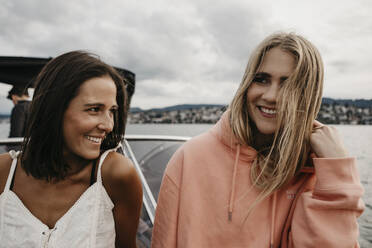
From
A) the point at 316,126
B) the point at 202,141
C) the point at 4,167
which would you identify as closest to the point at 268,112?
A: the point at 316,126

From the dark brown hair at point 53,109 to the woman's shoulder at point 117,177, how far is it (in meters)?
0.29

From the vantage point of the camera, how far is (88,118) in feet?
5.52

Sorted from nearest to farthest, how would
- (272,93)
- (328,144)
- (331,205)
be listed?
(331,205)
(328,144)
(272,93)

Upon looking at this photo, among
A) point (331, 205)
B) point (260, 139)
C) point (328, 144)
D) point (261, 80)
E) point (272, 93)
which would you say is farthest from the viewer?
point (260, 139)

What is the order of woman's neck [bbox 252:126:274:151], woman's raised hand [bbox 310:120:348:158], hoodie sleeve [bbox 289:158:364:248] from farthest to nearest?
1. woman's neck [bbox 252:126:274:151]
2. woman's raised hand [bbox 310:120:348:158]
3. hoodie sleeve [bbox 289:158:364:248]

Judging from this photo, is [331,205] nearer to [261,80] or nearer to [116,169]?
[261,80]

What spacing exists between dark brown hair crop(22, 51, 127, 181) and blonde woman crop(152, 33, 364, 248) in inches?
31.4

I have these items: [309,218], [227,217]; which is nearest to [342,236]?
[309,218]

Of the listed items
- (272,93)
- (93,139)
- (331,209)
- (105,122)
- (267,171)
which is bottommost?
(331,209)

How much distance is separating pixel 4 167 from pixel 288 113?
199 cm

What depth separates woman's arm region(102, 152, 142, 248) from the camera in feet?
5.90

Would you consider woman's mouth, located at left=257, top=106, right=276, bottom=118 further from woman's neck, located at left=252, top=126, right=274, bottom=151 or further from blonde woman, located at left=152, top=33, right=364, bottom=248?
woman's neck, located at left=252, top=126, right=274, bottom=151

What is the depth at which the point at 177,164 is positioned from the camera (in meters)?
1.84

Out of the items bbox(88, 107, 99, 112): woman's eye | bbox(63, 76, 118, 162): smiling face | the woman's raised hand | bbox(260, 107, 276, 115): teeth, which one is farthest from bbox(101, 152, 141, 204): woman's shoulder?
the woman's raised hand
